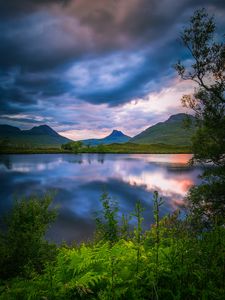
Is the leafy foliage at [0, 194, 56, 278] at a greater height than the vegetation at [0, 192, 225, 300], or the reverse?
the vegetation at [0, 192, 225, 300]

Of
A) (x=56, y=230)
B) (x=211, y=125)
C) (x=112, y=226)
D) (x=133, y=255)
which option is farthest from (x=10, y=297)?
(x=56, y=230)

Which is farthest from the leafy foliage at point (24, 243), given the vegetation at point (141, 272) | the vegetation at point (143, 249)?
the vegetation at point (141, 272)

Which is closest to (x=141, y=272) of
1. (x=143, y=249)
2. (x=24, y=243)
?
(x=143, y=249)

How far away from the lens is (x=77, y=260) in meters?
4.94

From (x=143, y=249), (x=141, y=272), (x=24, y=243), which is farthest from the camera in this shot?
(x=24, y=243)

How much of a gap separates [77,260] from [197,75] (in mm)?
24332

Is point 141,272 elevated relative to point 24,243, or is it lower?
elevated

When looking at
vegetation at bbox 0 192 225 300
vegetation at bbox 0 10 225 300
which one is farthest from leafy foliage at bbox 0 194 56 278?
vegetation at bbox 0 192 225 300

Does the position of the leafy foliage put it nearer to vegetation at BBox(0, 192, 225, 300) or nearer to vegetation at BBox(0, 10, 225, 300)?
vegetation at BBox(0, 10, 225, 300)

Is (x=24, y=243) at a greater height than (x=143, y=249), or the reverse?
(x=143, y=249)

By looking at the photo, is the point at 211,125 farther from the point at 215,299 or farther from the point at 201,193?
the point at 215,299

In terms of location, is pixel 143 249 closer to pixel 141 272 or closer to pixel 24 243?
pixel 141 272

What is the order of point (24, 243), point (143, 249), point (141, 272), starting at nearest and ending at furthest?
point (141, 272), point (143, 249), point (24, 243)

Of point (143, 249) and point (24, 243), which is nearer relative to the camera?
point (143, 249)
